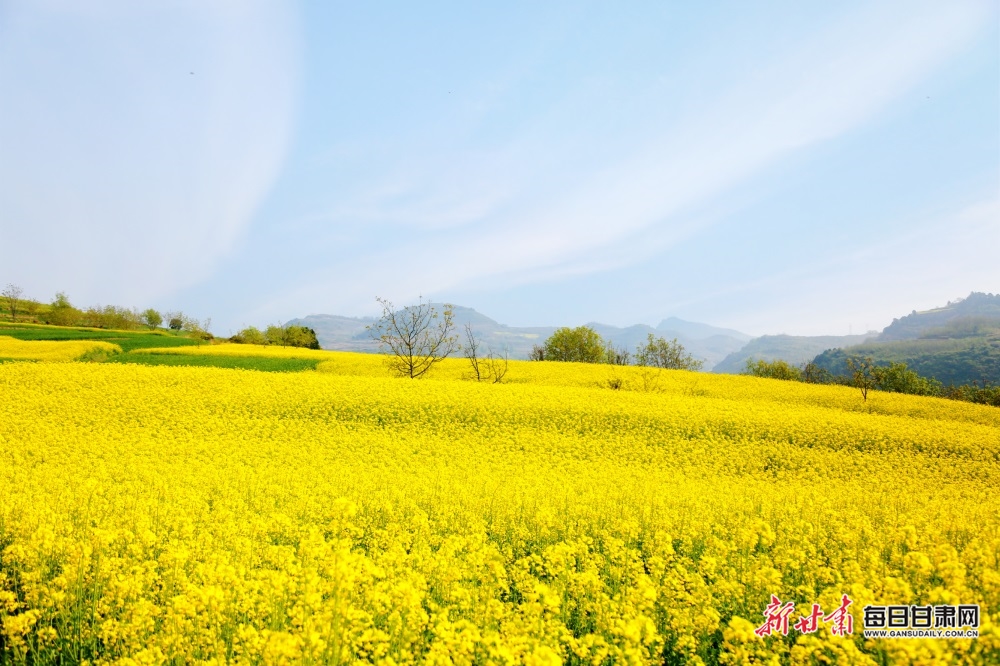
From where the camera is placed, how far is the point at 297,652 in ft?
11.5

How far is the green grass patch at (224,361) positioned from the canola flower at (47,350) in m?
2.08

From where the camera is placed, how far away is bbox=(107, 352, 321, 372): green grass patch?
34.6m

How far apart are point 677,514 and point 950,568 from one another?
4.18 metres

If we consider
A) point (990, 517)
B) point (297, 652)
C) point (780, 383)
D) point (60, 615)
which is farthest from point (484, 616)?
point (780, 383)

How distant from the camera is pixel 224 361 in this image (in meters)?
35.9

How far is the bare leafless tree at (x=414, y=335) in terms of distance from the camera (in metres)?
32.1

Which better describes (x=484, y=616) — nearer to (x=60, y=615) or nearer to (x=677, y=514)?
(x=60, y=615)
